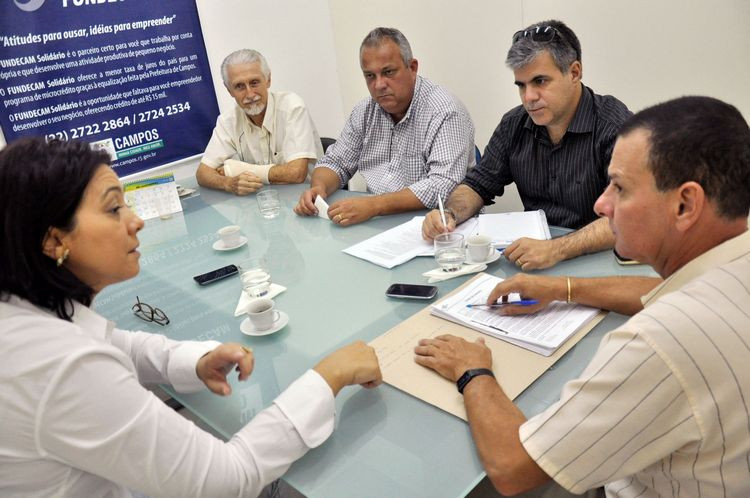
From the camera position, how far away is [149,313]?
1570 millimetres

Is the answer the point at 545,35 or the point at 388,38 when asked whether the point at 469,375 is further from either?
the point at 388,38

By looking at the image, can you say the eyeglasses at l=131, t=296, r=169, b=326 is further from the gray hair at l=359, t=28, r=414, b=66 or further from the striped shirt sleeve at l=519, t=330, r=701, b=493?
the gray hair at l=359, t=28, r=414, b=66

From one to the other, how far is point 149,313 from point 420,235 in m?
0.93

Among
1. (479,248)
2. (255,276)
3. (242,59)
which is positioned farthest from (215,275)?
(242,59)

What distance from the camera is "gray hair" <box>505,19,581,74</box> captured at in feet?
6.05

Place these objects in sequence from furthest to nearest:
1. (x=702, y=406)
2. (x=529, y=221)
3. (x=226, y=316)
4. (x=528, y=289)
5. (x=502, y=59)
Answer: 1. (x=502, y=59)
2. (x=529, y=221)
3. (x=226, y=316)
4. (x=528, y=289)
5. (x=702, y=406)

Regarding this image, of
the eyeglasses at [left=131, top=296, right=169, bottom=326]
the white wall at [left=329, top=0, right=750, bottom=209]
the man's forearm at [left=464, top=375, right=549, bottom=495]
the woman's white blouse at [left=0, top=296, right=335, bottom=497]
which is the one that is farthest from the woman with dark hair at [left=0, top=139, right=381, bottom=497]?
the white wall at [left=329, top=0, right=750, bottom=209]

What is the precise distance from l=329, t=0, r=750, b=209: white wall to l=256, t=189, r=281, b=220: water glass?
1.66 m

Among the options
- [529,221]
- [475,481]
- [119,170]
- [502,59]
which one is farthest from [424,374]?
[119,170]

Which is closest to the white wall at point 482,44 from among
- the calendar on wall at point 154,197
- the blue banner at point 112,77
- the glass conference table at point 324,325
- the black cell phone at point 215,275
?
the blue banner at point 112,77

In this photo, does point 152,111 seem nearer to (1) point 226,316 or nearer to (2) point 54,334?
(1) point 226,316

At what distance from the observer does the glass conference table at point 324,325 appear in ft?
2.94

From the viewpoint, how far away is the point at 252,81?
9.59 ft

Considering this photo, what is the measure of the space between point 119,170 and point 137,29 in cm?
87
